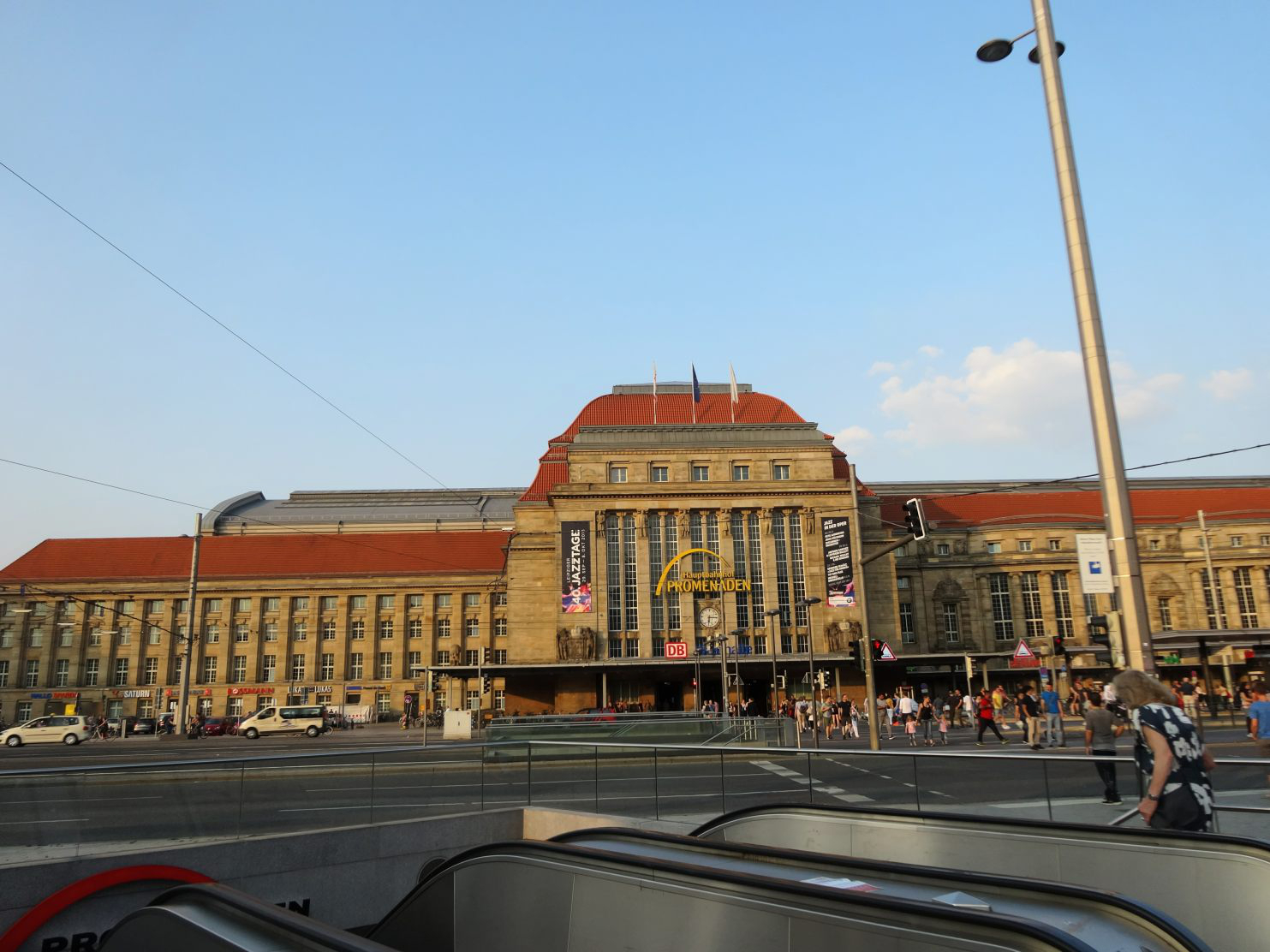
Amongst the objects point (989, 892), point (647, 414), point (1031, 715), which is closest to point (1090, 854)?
point (989, 892)

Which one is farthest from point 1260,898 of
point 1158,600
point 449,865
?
point 1158,600

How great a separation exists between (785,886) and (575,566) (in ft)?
206

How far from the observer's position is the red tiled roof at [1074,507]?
81.6 m

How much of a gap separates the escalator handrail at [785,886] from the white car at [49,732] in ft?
184

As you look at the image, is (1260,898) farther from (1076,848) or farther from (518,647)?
(518,647)

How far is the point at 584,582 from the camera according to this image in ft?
216

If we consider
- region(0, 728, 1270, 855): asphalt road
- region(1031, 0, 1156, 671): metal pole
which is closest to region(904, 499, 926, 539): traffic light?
region(1031, 0, 1156, 671): metal pole

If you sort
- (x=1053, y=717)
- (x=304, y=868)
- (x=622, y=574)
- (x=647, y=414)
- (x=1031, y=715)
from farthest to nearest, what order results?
(x=647, y=414) → (x=622, y=574) → (x=1031, y=715) → (x=1053, y=717) → (x=304, y=868)

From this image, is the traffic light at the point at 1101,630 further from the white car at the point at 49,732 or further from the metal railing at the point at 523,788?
the white car at the point at 49,732

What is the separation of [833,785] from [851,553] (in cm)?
2365

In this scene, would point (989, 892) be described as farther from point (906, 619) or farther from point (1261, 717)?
point (906, 619)

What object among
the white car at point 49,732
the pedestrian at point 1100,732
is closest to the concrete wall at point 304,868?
the pedestrian at point 1100,732

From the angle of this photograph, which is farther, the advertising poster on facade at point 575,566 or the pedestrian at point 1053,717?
the advertising poster on facade at point 575,566

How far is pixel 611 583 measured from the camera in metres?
67.3
